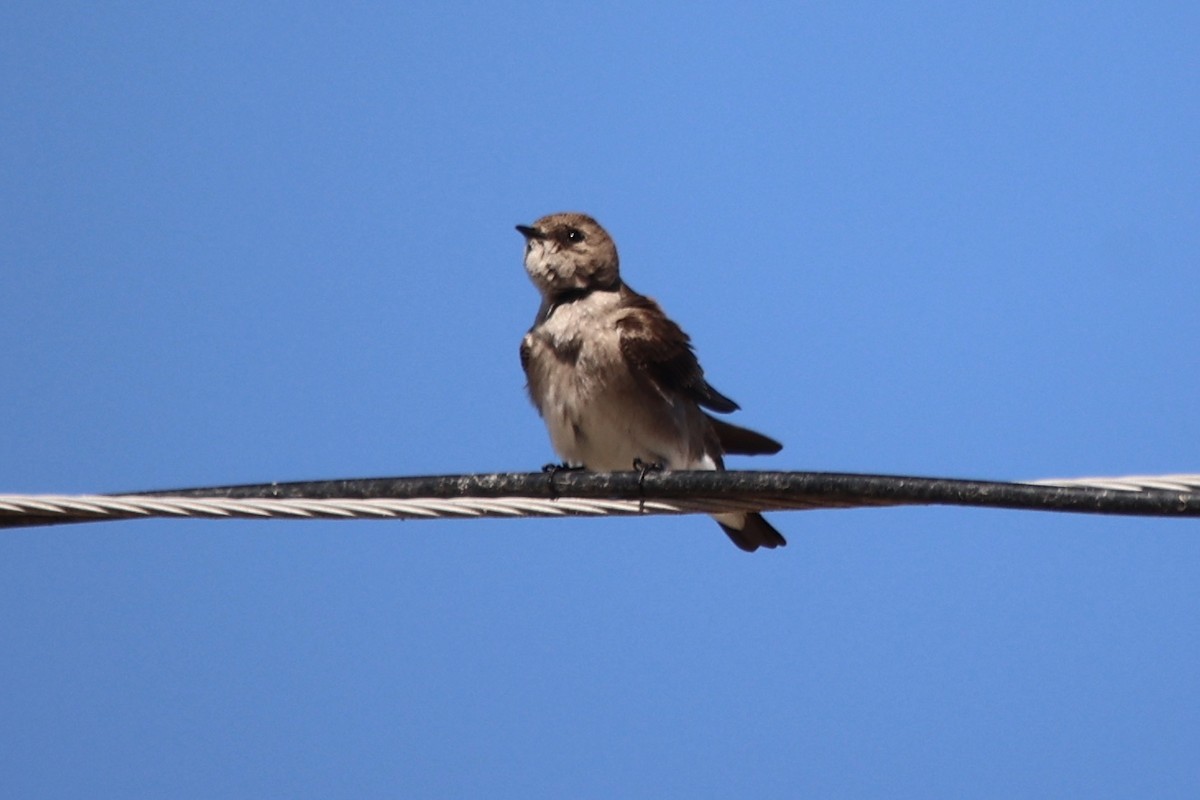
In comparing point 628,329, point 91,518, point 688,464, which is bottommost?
point 91,518

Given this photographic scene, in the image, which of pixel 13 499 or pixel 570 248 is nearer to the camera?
pixel 13 499

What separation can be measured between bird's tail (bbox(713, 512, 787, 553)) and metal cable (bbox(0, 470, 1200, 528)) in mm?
2953

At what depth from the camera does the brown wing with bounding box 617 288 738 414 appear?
8.23m

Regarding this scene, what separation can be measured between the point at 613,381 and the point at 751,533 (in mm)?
1172

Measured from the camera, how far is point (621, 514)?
553 centimetres

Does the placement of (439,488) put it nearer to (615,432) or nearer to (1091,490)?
(1091,490)

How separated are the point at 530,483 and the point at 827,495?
1.17 metres

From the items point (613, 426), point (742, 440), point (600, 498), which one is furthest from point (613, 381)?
point (600, 498)

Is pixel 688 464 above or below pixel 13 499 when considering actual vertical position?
above

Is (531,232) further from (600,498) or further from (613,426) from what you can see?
(600,498)

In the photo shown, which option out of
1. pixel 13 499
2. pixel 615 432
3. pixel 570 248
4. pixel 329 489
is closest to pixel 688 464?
pixel 615 432

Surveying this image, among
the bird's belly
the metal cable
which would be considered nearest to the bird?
the bird's belly

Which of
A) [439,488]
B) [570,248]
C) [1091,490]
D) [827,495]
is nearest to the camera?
[1091,490]

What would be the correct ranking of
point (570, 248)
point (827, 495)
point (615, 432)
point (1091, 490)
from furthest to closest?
point (570, 248) → point (615, 432) → point (827, 495) → point (1091, 490)
